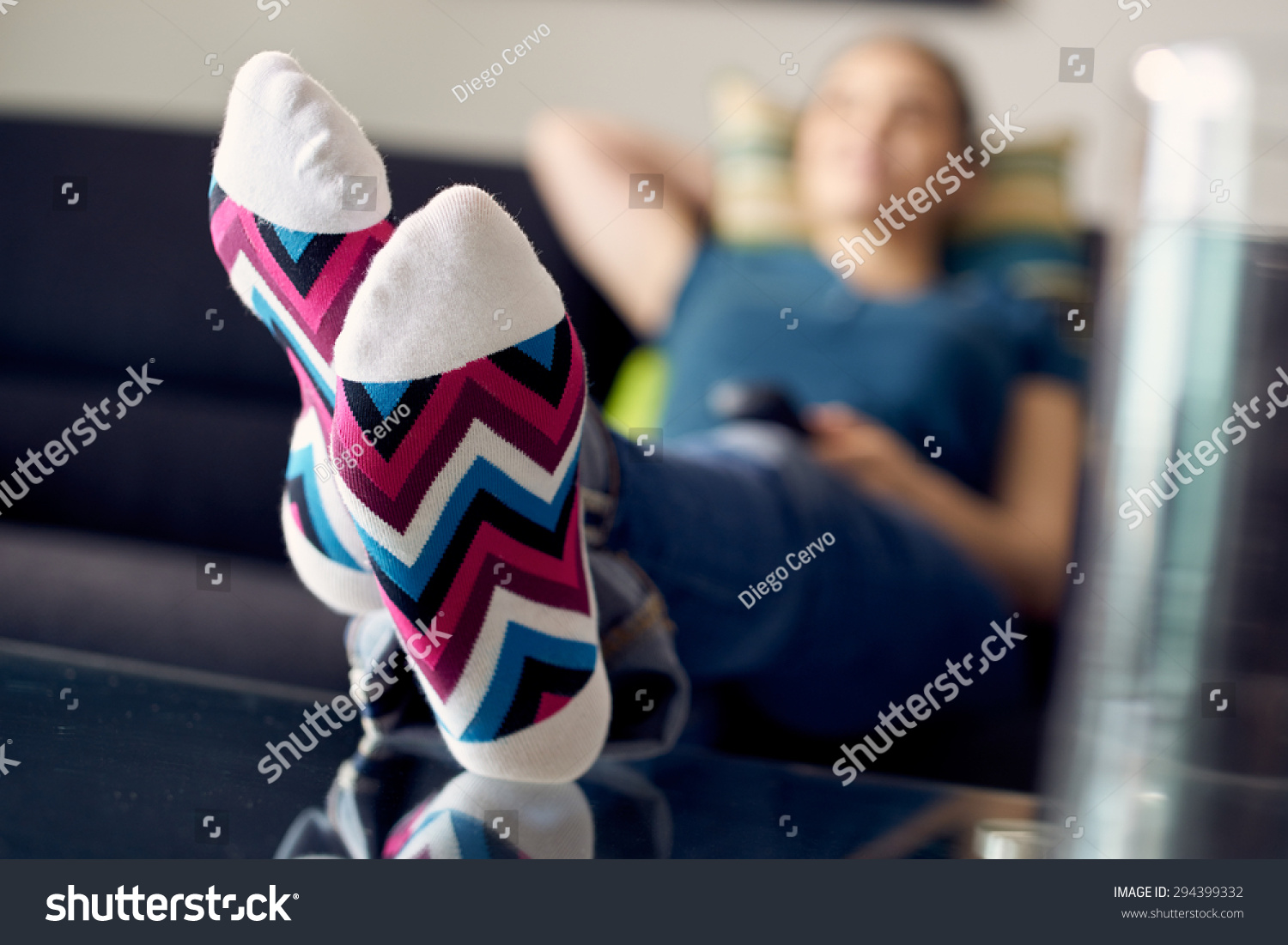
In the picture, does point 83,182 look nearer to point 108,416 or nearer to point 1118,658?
point 108,416

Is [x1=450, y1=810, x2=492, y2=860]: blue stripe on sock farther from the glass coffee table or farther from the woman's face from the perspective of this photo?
the woman's face

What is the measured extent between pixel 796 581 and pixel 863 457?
0.30 meters

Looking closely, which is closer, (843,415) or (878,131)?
(843,415)

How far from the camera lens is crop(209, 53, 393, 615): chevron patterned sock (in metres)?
0.44

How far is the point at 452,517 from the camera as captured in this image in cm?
43

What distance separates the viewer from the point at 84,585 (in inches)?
36.8

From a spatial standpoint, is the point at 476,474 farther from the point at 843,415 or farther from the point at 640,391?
the point at 640,391

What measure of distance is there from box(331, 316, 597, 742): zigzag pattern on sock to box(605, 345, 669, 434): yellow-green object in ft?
2.22

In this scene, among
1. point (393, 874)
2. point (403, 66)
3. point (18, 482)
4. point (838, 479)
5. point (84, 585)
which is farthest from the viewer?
point (403, 66)

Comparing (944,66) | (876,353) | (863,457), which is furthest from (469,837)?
(944,66)

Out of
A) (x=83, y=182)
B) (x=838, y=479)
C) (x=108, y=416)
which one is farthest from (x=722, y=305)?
(x=83, y=182)

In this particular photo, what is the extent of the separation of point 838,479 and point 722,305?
44cm

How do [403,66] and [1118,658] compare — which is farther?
[403,66]

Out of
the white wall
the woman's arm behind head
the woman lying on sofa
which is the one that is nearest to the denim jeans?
the woman lying on sofa
